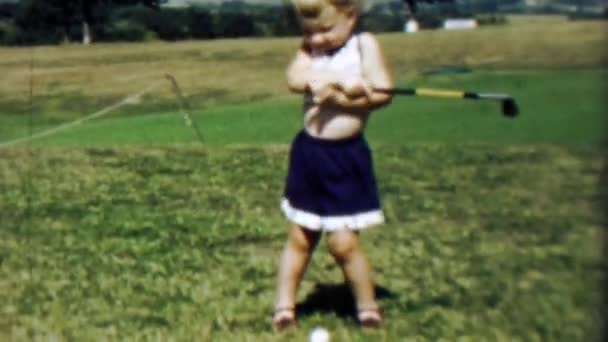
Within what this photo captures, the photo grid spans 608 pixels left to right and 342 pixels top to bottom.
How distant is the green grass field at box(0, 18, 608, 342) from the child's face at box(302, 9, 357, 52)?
36.8 inches

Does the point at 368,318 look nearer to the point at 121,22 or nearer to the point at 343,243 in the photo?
the point at 343,243

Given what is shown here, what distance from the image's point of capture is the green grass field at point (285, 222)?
14.6 feet

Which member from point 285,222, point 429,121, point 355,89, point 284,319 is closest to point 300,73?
point 355,89

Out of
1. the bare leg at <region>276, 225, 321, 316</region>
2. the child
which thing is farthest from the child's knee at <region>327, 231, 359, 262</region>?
the bare leg at <region>276, 225, 321, 316</region>

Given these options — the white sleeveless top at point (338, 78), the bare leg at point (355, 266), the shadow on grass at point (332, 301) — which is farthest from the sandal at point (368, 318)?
the white sleeveless top at point (338, 78)

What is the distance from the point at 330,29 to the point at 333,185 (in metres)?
0.59

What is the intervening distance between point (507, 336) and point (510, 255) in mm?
1624

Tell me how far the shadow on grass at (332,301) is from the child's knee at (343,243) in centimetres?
43

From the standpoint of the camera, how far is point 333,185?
4074 mm

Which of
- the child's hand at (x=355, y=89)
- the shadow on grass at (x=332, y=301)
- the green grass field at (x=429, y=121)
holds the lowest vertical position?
the green grass field at (x=429, y=121)

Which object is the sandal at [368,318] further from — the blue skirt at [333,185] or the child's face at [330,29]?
the child's face at [330,29]

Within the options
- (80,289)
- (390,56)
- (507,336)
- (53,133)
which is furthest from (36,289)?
(390,56)

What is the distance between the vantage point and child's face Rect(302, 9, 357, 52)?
4.04 meters

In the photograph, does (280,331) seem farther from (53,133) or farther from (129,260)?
(53,133)
